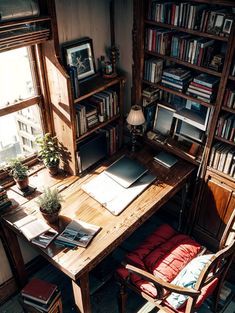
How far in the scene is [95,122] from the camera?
11.2 feet

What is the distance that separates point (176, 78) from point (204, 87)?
314 mm

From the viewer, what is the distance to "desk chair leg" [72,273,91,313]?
2.65 meters

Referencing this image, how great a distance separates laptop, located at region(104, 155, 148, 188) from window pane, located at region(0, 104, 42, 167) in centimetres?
79

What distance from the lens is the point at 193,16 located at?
2836 millimetres

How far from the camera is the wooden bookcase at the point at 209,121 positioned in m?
2.86

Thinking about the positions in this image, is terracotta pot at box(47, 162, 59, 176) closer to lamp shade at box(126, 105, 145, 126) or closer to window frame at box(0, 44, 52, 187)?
window frame at box(0, 44, 52, 187)

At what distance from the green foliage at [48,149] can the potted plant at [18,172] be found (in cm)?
25

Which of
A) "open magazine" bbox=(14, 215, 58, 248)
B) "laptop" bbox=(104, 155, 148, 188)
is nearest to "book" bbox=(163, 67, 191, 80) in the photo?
"laptop" bbox=(104, 155, 148, 188)

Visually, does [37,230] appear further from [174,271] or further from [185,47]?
[185,47]

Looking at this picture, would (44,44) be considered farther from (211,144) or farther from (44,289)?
(44,289)

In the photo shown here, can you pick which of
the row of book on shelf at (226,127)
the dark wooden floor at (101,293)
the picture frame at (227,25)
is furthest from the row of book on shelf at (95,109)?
the dark wooden floor at (101,293)

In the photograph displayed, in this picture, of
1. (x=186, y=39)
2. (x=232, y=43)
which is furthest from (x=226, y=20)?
(x=186, y=39)

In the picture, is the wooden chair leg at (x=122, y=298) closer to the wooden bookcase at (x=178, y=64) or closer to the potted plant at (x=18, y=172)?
the potted plant at (x=18, y=172)

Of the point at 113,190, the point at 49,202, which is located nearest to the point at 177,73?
the point at 113,190
